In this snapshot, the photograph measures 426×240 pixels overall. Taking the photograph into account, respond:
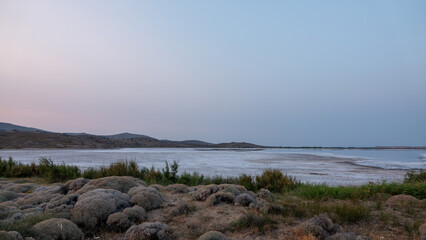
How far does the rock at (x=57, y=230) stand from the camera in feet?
17.3

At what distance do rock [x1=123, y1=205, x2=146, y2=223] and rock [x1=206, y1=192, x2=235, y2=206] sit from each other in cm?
175

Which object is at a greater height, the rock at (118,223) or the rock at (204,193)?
the rock at (204,193)

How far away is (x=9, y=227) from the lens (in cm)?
512

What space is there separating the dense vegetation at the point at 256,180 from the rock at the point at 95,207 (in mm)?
5516

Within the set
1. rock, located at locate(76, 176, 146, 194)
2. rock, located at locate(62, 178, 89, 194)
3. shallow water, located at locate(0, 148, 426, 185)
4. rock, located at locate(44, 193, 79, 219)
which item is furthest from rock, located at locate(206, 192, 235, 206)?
shallow water, located at locate(0, 148, 426, 185)

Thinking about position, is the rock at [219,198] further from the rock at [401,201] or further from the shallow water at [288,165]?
the shallow water at [288,165]

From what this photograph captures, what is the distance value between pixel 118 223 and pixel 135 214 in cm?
50

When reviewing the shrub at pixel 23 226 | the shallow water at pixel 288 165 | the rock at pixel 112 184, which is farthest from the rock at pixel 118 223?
the shallow water at pixel 288 165

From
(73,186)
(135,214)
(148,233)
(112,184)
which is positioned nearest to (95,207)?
(135,214)

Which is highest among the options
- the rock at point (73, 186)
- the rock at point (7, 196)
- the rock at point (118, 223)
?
the rock at point (73, 186)

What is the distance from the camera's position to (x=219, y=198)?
782 cm

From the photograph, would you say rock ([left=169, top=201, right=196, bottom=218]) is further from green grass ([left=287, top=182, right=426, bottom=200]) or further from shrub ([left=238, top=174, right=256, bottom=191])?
shrub ([left=238, top=174, right=256, bottom=191])

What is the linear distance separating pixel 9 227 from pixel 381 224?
7.36 metres

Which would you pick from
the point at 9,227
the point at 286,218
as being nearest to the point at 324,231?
the point at 286,218
